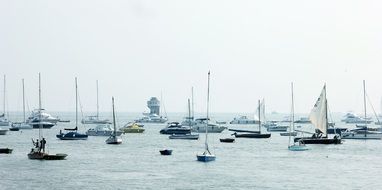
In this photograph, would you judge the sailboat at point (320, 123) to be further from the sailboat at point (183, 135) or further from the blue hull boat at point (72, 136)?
the blue hull boat at point (72, 136)

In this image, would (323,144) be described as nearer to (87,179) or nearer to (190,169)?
(190,169)

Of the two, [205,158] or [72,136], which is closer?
[205,158]

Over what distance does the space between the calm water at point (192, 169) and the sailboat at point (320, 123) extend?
7153mm

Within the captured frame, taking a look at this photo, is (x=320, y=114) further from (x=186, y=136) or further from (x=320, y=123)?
(x=186, y=136)

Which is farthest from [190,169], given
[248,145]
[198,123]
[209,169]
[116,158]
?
[198,123]

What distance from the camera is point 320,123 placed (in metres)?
140

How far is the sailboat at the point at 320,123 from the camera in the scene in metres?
138

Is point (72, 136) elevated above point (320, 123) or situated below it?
below

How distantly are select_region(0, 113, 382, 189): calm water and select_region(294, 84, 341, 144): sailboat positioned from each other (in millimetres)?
7153

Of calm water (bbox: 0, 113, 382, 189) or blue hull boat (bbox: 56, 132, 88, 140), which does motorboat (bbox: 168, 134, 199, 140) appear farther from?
calm water (bbox: 0, 113, 382, 189)

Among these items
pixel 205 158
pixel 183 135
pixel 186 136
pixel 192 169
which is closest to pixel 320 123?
pixel 186 136

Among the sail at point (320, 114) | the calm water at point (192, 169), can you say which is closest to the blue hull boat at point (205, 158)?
the calm water at point (192, 169)

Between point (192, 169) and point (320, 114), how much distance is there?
56.6 meters

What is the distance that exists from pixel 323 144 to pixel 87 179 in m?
67.8
